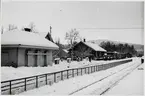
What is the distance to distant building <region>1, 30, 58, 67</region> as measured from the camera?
37.2 feet

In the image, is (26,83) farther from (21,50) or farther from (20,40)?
(20,40)

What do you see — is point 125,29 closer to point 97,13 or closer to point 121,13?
point 121,13

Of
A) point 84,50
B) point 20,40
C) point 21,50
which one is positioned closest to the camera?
point 21,50

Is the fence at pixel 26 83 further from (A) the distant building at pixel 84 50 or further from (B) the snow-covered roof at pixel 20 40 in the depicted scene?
(A) the distant building at pixel 84 50

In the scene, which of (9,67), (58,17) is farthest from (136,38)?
(9,67)

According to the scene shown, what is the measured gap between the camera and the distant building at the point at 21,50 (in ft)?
37.2

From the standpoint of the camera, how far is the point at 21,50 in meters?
11.9

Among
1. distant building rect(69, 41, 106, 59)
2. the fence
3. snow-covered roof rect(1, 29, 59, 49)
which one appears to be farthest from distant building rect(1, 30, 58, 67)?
distant building rect(69, 41, 106, 59)

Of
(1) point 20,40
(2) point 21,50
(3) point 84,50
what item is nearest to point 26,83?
(2) point 21,50

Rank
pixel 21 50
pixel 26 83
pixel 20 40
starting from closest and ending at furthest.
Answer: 1. pixel 26 83
2. pixel 21 50
3. pixel 20 40

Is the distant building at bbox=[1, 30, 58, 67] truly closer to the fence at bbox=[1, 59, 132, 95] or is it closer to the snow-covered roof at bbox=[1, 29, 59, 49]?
the snow-covered roof at bbox=[1, 29, 59, 49]

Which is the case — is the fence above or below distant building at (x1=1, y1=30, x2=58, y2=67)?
below

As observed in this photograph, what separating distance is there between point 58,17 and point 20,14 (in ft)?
4.95

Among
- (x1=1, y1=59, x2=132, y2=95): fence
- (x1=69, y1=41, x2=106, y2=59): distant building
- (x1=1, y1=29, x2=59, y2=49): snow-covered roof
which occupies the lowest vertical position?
(x1=1, y1=59, x2=132, y2=95): fence
